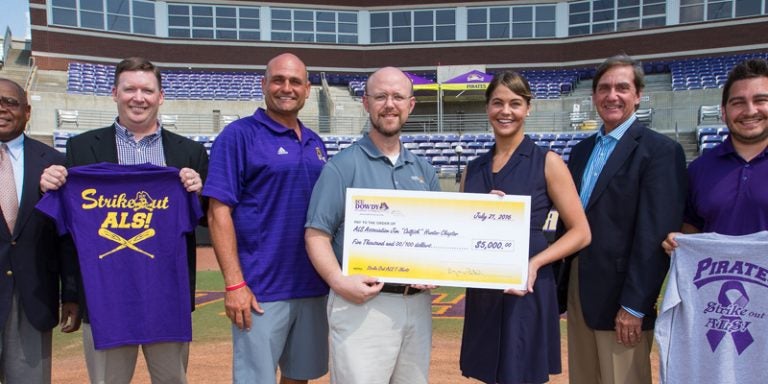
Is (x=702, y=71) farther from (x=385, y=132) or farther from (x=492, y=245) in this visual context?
(x=385, y=132)

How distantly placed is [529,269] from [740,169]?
1.32m

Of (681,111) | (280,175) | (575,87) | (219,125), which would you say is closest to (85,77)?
(219,125)

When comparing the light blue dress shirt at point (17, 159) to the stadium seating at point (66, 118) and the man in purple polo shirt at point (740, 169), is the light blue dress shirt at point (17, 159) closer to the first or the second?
the man in purple polo shirt at point (740, 169)

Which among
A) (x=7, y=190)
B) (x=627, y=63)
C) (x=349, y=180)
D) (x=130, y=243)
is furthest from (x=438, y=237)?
(x=7, y=190)

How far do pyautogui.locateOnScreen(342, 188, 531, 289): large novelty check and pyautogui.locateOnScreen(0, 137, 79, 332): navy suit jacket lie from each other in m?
1.80

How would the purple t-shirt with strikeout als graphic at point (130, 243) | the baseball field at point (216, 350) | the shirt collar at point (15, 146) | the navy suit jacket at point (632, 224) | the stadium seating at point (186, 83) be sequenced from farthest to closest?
the stadium seating at point (186, 83), the baseball field at point (216, 350), the shirt collar at point (15, 146), the purple t-shirt with strikeout als graphic at point (130, 243), the navy suit jacket at point (632, 224)

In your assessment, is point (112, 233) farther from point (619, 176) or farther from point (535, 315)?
point (619, 176)

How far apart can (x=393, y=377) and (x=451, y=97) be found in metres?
25.1

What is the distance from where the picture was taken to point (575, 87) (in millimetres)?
29344

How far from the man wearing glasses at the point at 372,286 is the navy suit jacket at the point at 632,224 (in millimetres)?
1043

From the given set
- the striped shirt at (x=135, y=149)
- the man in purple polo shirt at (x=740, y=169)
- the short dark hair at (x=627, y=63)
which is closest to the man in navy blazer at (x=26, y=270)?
the striped shirt at (x=135, y=149)

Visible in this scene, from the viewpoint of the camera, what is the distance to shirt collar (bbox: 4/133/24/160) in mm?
3600

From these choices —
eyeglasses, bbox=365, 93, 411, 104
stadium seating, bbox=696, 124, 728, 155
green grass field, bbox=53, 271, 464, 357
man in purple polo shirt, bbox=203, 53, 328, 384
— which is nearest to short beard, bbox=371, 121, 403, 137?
eyeglasses, bbox=365, 93, 411, 104

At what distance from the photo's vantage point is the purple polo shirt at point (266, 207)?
3369mm
